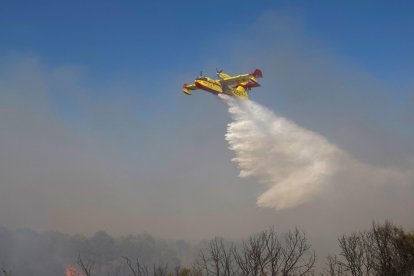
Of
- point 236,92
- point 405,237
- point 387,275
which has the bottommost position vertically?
point 387,275

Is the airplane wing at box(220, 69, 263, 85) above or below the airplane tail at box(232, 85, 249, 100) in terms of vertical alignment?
above

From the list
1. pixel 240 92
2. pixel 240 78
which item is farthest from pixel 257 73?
pixel 240 92

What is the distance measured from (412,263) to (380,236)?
450cm

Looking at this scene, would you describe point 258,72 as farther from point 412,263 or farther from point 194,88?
point 412,263

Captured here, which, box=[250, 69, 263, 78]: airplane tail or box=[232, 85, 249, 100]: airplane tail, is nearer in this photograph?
box=[232, 85, 249, 100]: airplane tail

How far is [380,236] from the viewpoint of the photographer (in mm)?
47469

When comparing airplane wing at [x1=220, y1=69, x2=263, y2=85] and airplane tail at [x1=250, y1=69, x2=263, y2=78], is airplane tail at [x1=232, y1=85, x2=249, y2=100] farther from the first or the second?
airplane tail at [x1=250, y1=69, x2=263, y2=78]

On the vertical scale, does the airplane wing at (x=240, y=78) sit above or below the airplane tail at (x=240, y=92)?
above

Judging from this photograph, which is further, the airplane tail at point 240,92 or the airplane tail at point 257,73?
the airplane tail at point 257,73

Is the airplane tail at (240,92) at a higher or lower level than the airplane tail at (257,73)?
lower

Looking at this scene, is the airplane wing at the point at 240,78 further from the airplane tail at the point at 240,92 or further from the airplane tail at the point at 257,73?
the airplane tail at the point at 240,92

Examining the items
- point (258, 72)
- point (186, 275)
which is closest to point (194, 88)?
point (258, 72)

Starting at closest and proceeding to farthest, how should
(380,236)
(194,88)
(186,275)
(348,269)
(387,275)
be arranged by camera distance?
(387,275), (348,269), (380,236), (186,275), (194,88)

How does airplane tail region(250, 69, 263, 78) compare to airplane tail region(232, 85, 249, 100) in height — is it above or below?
above
